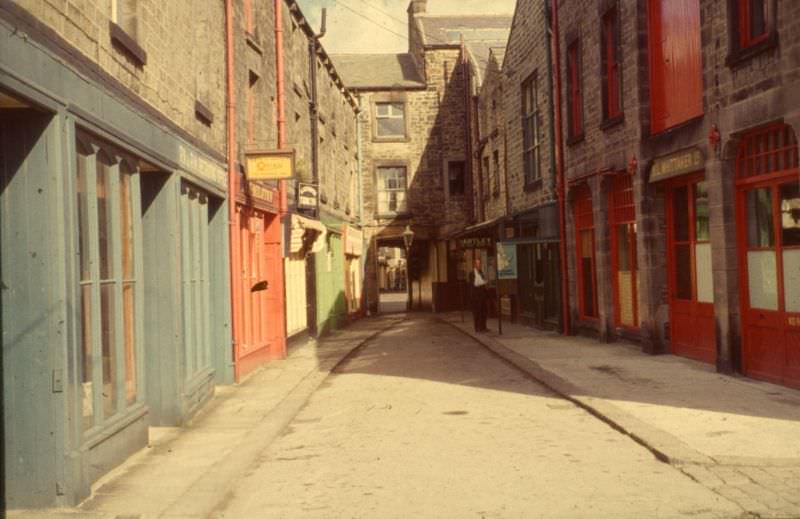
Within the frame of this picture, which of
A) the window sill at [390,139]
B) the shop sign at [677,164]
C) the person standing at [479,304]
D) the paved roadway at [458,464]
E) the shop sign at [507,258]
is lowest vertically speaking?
the paved roadway at [458,464]

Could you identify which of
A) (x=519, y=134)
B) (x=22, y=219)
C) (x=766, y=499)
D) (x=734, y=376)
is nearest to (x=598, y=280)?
(x=734, y=376)

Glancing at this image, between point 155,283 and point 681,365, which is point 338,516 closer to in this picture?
point 155,283

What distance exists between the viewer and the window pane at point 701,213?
1374cm

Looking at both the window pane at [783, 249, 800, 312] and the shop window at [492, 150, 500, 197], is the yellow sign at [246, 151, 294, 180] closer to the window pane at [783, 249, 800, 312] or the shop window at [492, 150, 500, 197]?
the window pane at [783, 249, 800, 312]

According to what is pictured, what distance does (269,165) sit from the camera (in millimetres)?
14539

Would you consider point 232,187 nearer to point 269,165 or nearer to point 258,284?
point 269,165

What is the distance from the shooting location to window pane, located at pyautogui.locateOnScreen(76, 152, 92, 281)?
7176 mm

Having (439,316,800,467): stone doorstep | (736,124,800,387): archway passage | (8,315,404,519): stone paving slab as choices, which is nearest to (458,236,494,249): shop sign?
(439,316,800,467): stone doorstep

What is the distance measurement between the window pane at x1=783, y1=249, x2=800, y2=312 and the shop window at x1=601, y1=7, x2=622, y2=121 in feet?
21.7

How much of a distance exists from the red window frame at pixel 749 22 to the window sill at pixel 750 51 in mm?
53

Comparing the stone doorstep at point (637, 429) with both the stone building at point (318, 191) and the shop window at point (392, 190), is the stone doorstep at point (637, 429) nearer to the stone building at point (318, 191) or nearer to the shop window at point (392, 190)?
the stone building at point (318, 191)

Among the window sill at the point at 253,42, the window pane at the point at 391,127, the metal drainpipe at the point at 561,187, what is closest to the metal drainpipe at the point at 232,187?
the window sill at the point at 253,42

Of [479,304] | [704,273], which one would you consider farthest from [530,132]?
[704,273]

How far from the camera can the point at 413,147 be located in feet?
130
